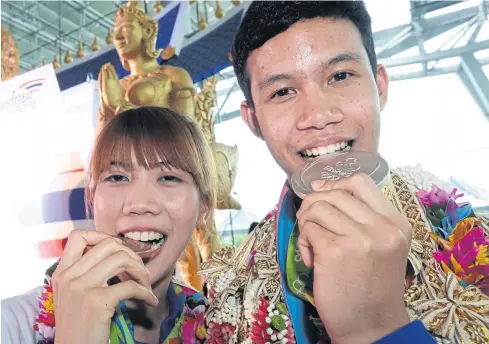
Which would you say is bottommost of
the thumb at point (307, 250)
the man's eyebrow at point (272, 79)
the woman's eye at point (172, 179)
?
the thumb at point (307, 250)

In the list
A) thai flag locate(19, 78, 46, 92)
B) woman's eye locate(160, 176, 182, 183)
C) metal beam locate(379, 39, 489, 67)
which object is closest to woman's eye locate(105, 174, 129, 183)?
woman's eye locate(160, 176, 182, 183)

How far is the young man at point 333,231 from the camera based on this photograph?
510mm

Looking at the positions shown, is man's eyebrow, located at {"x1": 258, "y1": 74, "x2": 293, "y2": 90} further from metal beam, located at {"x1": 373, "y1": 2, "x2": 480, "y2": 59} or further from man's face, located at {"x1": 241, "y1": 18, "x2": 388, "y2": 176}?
metal beam, located at {"x1": 373, "y1": 2, "x2": 480, "y2": 59}

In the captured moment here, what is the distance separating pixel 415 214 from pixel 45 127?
288cm

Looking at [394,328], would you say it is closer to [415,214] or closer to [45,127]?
[415,214]

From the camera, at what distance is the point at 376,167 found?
0.63 metres

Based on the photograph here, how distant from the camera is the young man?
0.51 m

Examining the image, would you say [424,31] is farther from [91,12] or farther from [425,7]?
[91,12]

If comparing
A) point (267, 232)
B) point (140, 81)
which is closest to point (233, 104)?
point (140, 81)

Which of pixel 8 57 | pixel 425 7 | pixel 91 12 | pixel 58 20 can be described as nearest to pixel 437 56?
pixel 425 7

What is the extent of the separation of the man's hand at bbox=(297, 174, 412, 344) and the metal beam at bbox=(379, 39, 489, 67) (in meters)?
2.88

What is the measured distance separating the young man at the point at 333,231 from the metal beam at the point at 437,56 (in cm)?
252

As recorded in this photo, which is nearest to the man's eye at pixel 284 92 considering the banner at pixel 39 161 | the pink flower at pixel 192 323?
the pink flower at pixel 192 323

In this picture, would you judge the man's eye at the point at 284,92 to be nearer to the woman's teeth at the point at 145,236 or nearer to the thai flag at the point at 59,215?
the woman's teeth at the point at 145,236
